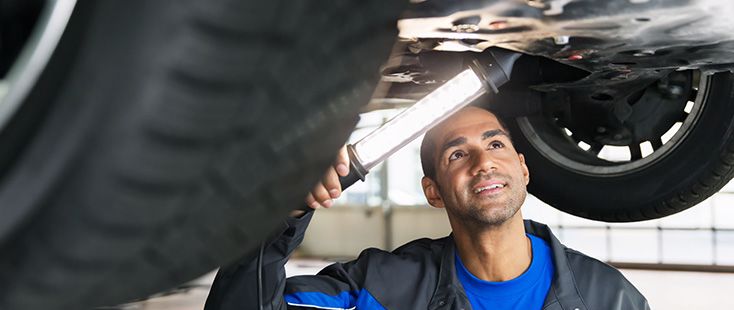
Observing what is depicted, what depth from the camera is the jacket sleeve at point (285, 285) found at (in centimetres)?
134

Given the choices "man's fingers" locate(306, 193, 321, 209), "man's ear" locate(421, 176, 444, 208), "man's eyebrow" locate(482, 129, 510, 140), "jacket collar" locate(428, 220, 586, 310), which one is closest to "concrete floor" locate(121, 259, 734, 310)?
"man's ear" locate(421, 176, 444, 208)

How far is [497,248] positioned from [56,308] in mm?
1279

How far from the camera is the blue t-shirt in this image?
5.20 ft

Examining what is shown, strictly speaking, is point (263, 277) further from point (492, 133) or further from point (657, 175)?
point (657, 175)

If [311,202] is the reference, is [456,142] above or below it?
below

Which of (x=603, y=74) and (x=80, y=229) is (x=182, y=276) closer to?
(x=80, y=229)

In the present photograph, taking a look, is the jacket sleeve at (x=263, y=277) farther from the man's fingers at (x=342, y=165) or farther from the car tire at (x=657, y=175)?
the car tire at (x=657, y=175)

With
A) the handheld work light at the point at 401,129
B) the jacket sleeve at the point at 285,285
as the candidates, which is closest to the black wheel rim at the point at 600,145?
the jacket sleeve at the point at 285,285

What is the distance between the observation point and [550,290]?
1.56 metres

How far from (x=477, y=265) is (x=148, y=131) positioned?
4.49ft

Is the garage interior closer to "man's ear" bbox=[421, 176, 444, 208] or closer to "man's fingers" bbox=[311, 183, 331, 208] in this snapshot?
"man's ear" bbox=[421, 176, 444, 208]

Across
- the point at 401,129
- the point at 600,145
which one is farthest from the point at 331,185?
the point at 600,145

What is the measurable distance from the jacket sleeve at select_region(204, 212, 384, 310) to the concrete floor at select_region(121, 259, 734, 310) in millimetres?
3891

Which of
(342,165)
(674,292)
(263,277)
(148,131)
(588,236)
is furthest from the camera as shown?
(588,236)
